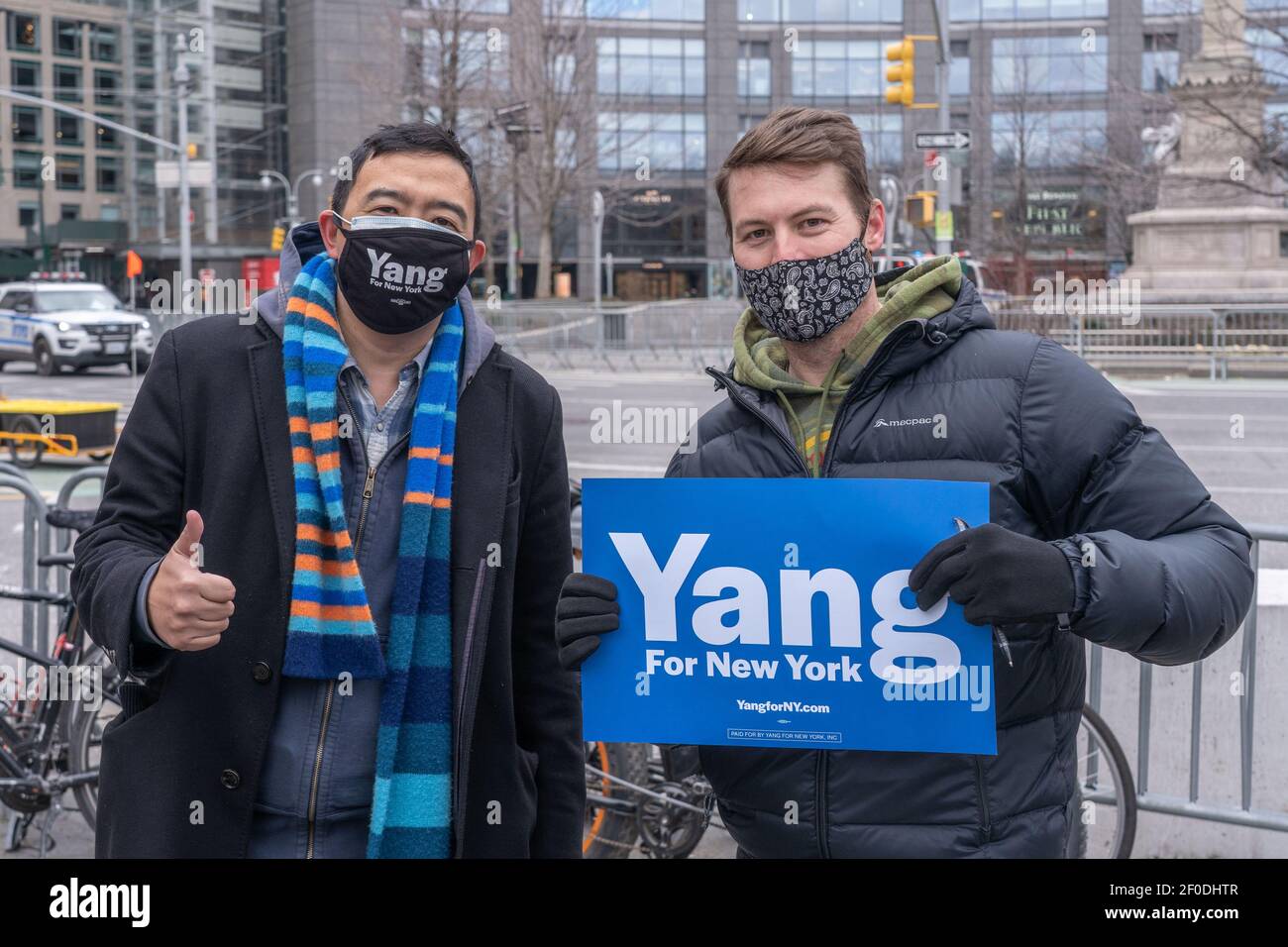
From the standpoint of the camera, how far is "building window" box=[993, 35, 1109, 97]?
217ft

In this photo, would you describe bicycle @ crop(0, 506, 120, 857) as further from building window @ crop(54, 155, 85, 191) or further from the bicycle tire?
building window @ crop(54, 155, 85, 191)

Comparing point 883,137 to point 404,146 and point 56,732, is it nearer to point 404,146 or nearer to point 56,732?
point 56,732

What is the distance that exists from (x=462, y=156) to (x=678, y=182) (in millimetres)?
71255

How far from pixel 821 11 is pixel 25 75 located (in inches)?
1594

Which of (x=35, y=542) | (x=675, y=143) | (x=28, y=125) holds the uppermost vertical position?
(x=28, y=125)

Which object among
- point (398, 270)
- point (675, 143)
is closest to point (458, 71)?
point (675, 143)

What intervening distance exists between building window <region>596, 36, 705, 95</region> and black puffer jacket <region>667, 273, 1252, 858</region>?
2751 inches

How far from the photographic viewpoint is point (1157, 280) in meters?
28.7

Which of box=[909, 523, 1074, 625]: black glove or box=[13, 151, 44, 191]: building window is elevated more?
box=[13, 151, 44, 191]: building window

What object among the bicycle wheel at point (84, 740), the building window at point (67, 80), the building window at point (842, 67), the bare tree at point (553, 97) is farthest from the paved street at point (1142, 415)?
the building window at point (67, 80)

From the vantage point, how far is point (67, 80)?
2795 inches

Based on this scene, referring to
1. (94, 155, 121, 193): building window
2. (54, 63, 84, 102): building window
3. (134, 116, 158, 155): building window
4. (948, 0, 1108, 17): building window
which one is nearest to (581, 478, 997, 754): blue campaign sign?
(948, 0, 1108, 17): building window

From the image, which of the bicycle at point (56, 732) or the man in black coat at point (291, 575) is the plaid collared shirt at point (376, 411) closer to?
the man in black coat at point (291, 575)

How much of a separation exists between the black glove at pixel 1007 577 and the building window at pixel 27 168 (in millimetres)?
76781
